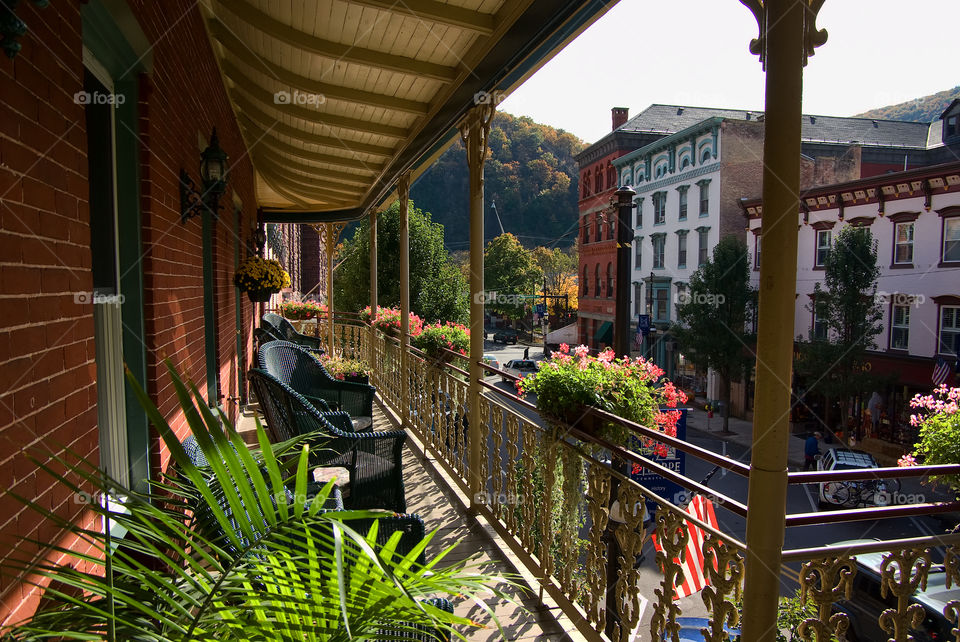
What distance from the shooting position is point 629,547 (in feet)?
7.23

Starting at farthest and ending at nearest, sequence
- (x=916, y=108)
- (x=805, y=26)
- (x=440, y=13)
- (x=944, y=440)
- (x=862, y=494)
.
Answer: (x=916, y=108) → (x=862, y=494) → (x=440, y=13) → (x=944, y=440) → (x=805, y=26)

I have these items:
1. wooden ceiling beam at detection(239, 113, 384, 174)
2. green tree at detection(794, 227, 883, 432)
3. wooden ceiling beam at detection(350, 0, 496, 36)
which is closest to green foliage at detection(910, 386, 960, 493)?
wooden ceiling beam at detection(350, 0, 496, 36)

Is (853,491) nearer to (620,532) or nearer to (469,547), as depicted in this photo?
(469,547)

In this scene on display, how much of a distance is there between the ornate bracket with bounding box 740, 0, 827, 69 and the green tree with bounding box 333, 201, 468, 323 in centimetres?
1821

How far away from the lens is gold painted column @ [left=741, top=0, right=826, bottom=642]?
5.13 feet

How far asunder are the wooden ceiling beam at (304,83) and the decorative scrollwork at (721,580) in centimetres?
373

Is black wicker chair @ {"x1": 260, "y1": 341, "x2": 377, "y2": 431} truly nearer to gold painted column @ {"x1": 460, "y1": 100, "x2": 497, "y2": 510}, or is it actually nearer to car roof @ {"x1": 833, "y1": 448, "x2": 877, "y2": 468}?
gold painted column @ {"x1": 460, "y1": 100, "x2": 497, "y2": 510}

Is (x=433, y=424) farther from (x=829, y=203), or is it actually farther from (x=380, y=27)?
(x=829, y=203)

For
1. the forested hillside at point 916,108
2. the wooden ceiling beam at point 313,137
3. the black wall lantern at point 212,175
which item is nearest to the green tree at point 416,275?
the wooden ceiling beam at point 313,137

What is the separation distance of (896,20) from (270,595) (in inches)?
106

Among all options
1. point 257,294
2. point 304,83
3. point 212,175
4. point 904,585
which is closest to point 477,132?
point 304,83

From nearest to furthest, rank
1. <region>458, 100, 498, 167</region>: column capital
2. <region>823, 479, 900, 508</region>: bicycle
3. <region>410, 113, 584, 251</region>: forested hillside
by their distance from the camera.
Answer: <region>458, 100, 498, 167</region>: column capital
<region>823, 479, 900, 508</region>: bicycle
<region>410, 113, 584, 251</region>: forested hillside

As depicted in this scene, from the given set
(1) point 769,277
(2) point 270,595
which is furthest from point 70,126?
(1) point 769,277

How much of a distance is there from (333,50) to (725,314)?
2035 cm
